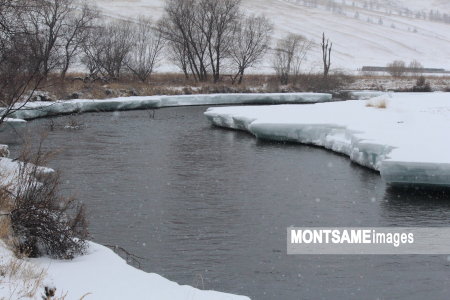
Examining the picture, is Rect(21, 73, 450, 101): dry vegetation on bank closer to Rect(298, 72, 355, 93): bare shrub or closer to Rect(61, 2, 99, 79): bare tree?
Rect(298, 72, 355, 93): bare shrub

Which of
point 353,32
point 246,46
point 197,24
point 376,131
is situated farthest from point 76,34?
point 353,32

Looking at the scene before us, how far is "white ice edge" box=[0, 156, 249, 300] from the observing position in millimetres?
4527

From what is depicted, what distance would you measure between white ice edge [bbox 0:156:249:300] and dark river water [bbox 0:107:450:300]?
27.8 inches

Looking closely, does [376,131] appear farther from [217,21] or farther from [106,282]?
[217,21]

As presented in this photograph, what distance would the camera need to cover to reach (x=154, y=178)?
10.8 meters

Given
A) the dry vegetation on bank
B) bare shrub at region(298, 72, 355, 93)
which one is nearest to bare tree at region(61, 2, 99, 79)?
the dry vegetation on bank

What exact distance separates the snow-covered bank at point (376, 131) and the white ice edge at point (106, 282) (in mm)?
6000

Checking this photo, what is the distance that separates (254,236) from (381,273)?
2.01 meters

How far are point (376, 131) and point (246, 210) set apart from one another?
20.3ft

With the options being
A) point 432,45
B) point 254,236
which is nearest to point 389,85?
point 254,236

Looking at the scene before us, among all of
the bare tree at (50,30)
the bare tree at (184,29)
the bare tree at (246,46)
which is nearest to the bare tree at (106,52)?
the bare tree at (50,30)

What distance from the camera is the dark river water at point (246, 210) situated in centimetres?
584

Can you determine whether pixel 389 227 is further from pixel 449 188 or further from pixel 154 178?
pixel 154 178

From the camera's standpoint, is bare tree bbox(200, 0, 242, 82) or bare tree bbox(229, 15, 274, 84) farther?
bare tree bbox(229, 15, 274, 84)
